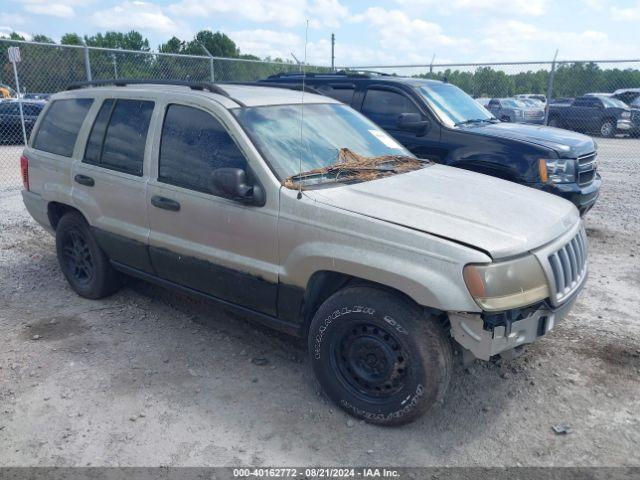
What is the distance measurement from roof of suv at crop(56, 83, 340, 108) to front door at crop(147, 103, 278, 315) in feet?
0.54

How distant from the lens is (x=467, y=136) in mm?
6285

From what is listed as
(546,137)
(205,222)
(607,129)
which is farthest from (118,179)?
(607,129)

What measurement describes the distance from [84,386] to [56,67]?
10.6 m

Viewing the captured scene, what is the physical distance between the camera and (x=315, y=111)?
411 cm

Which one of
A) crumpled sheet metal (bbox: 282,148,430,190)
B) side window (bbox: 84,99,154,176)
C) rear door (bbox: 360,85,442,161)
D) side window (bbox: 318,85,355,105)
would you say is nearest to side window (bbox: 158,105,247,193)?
side window (bbox: 84,99,154,176)

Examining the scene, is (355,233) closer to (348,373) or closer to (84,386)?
(348,373)

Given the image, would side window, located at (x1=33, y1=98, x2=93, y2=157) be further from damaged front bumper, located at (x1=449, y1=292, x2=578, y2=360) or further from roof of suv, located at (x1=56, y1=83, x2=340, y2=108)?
damaged front bumper, located at (x1=449, y1=292, x2=578, y2=360)

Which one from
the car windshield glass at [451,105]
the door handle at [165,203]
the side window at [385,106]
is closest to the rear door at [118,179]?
the door handle at [165,203]

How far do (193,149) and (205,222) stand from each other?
1.73 feet

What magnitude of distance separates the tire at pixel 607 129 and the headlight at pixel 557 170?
15.4 metres

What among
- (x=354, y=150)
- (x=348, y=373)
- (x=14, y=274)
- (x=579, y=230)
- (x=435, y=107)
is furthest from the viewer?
(x=435, y=107)

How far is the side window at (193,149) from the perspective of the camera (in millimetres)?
3527

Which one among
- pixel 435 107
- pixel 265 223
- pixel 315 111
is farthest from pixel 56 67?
pixel 265 223

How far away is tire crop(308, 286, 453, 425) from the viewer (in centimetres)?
288
